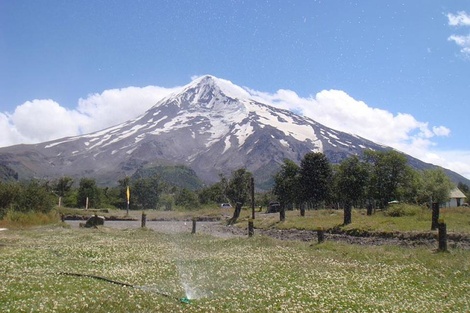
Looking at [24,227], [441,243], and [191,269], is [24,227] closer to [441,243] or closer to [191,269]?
[191,269]

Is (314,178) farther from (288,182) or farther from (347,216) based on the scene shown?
(347,216)

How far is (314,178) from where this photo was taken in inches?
3794

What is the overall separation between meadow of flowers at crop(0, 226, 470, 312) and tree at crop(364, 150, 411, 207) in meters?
71.4

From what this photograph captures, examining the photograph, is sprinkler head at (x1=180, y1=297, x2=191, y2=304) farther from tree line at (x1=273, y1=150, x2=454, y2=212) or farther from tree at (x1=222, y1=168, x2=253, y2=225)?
tree at (x1=222, y1=168, x2=253, y2=225)

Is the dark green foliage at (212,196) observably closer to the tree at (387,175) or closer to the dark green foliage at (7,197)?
the tree at (387,175)

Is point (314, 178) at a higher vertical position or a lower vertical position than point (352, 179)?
higher

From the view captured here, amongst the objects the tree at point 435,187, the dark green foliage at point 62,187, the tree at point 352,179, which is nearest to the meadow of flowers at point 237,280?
the tree at point 352,179

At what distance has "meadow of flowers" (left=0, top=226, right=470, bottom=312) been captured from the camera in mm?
13375

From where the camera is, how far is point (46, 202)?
5950 cm

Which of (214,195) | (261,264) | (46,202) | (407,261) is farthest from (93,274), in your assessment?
(214,195)

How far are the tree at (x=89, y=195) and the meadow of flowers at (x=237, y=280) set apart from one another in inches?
3875

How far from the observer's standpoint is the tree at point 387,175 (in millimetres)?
98000

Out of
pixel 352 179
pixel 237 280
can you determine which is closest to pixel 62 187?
pixel 352 179

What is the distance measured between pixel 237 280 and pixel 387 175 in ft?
296
